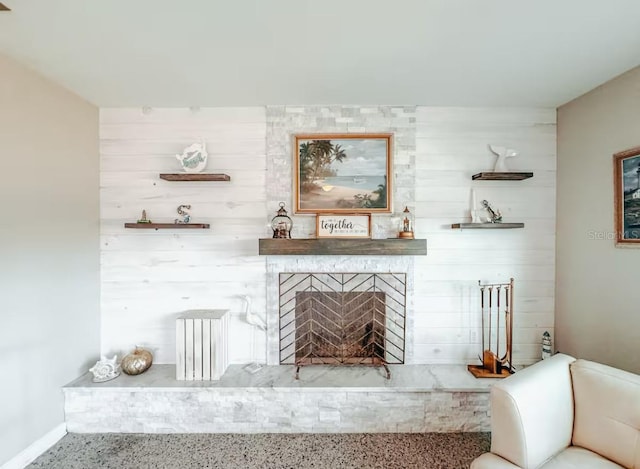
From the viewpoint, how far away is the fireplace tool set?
2338 millimetres

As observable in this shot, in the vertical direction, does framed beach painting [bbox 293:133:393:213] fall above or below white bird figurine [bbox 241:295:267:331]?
above

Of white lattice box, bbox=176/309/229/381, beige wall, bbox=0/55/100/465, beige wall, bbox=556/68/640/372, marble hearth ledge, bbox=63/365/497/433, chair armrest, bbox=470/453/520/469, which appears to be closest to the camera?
chair armrest, bbox=470/453/520/469

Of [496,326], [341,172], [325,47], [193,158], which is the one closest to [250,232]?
[193,158]

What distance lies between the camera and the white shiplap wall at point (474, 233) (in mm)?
2516

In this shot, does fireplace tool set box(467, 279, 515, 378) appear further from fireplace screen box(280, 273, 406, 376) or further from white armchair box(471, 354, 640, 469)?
white armchair box(471, 354, 640, 469)

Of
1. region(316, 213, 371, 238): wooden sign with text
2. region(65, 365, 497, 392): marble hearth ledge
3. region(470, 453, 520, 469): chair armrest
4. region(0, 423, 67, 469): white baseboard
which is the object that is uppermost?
region(316, 213, 371, 238): wooden sign with text

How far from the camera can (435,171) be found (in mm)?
2531

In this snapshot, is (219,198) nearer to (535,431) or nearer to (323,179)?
(323,179)

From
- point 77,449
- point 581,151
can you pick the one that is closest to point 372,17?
point 581,151

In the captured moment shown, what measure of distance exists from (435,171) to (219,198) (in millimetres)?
1851

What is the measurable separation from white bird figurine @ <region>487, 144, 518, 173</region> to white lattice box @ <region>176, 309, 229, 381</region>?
257cm

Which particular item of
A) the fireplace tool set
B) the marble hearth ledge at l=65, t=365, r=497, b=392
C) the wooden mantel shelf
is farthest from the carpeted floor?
the wooden mantel shelf

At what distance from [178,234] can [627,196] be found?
325cm

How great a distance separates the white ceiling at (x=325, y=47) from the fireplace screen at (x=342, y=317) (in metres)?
1.50
